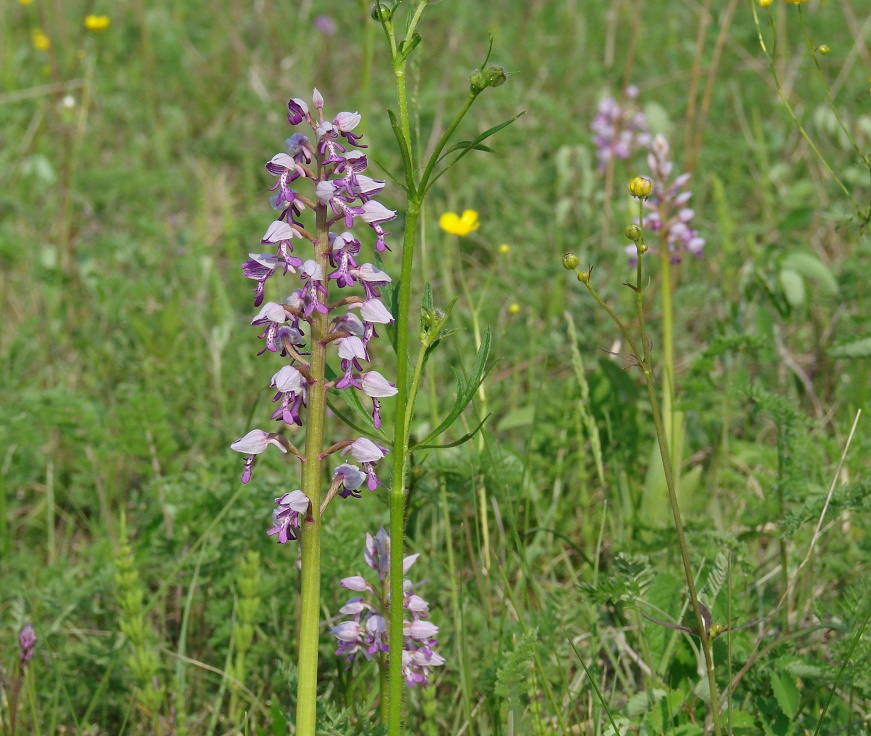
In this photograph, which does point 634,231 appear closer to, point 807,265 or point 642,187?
point 642,187

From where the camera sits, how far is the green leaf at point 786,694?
1.95m

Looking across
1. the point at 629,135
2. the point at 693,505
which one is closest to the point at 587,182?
the point at 629,135

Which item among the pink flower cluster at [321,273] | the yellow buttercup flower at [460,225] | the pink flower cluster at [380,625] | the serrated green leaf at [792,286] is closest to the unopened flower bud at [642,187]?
the pink flower cluster at [321,273]

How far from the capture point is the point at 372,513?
2777 millimetres

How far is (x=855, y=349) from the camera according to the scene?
2.58 metres

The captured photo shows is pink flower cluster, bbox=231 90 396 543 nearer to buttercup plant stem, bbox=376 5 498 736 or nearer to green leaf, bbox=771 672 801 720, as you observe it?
buttercup plant stem, bbox=376 5 498 736

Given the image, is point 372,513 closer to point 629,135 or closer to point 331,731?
point 331,731

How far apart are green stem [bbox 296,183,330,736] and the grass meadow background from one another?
243 millimetres

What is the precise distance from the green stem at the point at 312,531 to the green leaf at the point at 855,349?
1640 mm

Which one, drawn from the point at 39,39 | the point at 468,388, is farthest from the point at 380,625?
the point at 39,39

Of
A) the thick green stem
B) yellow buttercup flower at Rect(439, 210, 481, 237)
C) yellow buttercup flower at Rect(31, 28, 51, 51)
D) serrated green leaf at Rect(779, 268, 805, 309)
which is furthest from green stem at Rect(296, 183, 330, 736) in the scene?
yellow buttercup flower at Rect(31, 28, 51, 51)

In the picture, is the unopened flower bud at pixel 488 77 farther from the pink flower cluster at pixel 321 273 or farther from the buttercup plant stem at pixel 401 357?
the pink flower cluster at pixel 321 273

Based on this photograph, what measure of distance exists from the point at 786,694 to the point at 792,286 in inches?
61.2

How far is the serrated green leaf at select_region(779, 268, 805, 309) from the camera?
10.2 ft
